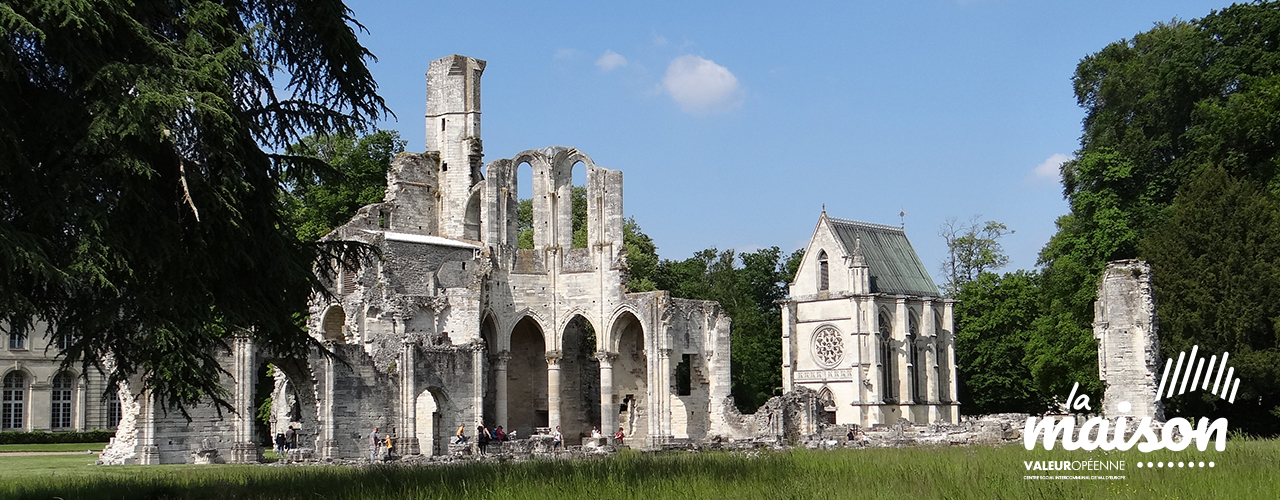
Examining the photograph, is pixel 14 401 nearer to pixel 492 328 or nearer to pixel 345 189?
pixel 345 189

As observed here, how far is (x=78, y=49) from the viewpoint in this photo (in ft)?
37.8

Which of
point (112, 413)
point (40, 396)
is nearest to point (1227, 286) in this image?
point (112, 413)

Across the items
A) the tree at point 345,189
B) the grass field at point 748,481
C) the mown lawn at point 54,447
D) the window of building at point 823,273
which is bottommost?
the mown lawn at point 54,447

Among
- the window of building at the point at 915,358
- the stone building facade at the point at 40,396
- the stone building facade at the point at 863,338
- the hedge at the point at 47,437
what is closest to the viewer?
the hedge at the point at 47,437

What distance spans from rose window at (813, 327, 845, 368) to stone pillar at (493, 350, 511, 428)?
54.6 feet

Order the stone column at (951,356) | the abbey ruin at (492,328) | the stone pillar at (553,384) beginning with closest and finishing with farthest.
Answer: the abbey ruin at (492,328) → the stone pillar at (553,384) → the stone column at (951,356)

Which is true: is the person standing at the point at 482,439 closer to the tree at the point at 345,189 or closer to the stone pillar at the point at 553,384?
the stone pillar at the point at 553,384

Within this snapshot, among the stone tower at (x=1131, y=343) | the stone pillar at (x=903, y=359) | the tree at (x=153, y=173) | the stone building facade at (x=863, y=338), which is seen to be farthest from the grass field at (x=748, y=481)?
the stone pillar at (x=903, y=359)

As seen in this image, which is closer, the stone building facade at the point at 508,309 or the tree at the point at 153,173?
the tree at the point at 153,173

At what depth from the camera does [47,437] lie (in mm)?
44469

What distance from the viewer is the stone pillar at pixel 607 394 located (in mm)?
39675

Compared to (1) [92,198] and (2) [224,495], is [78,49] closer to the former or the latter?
(1) [92,198]

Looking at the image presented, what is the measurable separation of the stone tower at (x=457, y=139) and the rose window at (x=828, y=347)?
55.3 feet

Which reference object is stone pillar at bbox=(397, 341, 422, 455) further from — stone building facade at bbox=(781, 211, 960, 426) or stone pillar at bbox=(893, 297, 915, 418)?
stone pillar at bbox=(893, 297, 915, 418)
